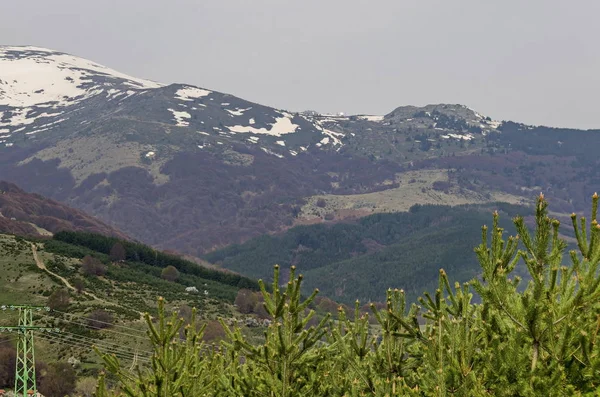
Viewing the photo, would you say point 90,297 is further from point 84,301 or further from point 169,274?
point 169,274

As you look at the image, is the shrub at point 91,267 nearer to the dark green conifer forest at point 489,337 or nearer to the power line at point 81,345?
the power line at point 81,345

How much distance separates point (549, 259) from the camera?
16844 millimetres

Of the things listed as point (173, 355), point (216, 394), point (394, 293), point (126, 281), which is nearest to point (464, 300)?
point (394, 293)

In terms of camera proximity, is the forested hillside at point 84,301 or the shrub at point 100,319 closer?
the forested hillside at point 84,301

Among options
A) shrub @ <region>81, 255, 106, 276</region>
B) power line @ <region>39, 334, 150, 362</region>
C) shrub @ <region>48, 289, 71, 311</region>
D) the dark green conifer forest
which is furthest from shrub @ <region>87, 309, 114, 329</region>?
the dark green conifer forest

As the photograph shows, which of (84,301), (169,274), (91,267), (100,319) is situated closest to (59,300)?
(84,301)

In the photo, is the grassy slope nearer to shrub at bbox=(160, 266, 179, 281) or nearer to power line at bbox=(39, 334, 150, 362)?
power line at bbox=(39, 334, 150, 362)

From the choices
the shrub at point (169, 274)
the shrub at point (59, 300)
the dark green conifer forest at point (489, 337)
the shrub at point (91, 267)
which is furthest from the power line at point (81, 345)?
the shrub at point (169, 274)

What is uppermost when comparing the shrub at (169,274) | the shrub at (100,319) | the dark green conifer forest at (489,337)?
the dark green conifer forest at (489,337)

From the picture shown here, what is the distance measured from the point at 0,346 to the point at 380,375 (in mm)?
79149

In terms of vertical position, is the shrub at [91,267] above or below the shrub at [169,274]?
above

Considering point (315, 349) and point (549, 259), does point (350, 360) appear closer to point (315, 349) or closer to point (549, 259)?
point (315, 349)

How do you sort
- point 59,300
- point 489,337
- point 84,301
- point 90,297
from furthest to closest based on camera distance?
point 90,297
point 84,301
point 59,300
point 489,337

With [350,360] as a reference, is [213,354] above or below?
below
